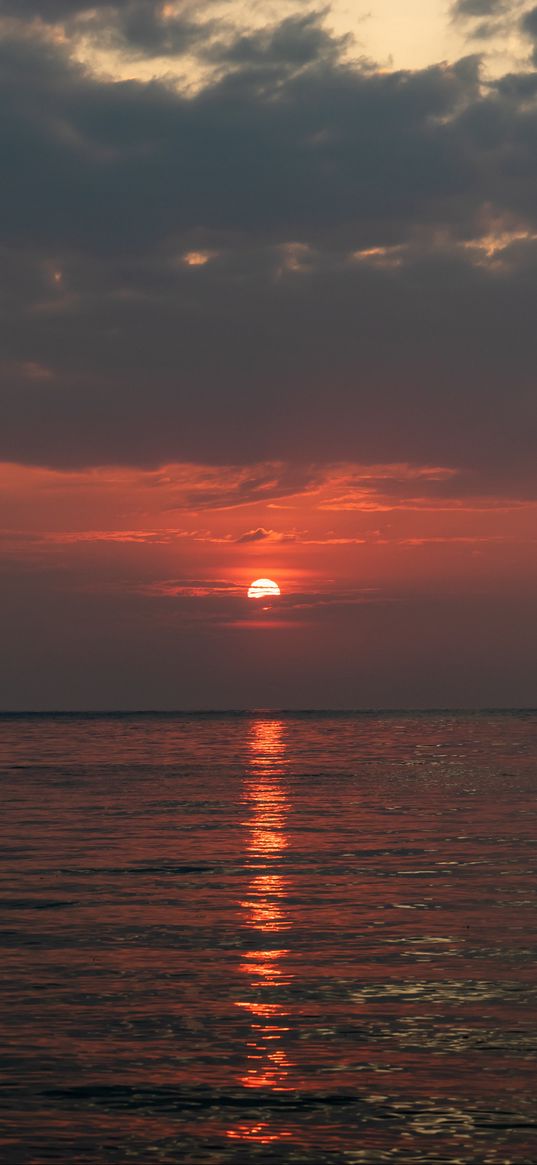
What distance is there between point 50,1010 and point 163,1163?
5759 mm

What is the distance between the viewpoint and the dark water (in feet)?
42.4

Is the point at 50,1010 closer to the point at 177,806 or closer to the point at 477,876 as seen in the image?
the point at 477,876

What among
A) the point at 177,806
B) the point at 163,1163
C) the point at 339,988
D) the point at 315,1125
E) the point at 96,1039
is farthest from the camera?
the point at 177,806

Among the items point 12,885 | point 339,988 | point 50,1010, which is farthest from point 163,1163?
point 12,885

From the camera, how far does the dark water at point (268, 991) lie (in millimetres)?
12922

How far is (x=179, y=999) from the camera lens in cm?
1812

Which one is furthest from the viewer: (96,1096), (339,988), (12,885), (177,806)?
(177,806)

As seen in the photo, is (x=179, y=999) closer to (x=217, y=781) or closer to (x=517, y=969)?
(x=517, y=969)

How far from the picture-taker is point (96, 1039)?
1605 centimetres

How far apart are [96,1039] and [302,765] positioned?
63842 millimetres

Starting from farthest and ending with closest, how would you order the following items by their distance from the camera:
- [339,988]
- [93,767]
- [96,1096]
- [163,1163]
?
[93,767] < [339,988] < [96,1096] < [163,1163]

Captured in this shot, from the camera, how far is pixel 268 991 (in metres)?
18.6

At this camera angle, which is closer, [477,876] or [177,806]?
[477,876]

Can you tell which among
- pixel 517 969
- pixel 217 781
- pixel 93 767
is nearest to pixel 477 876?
pixel 517 969
